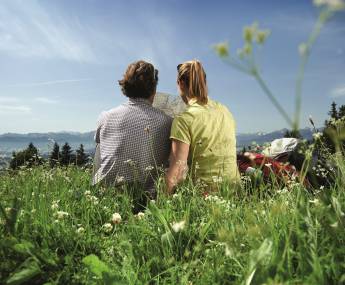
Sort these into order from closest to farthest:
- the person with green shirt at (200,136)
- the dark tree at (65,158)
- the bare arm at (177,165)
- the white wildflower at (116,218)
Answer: the white wildflower at (116,218), the bare arm at (177,165), the person with green shirt at (200,136), the dark tree at (65,158)

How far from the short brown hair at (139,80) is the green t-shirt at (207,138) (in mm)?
699

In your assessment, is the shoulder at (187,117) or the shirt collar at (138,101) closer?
the shoulder at (187,117)

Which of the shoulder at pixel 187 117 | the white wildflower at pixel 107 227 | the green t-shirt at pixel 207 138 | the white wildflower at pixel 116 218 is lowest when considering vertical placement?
the white wildflower at pixel 107 227

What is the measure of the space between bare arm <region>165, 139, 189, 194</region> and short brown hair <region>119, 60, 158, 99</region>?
1.01 m

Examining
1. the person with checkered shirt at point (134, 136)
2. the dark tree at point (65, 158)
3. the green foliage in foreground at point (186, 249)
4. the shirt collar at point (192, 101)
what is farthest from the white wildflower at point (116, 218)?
the dark tree at point (65, 158)

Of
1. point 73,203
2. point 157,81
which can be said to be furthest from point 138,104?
point 73,203

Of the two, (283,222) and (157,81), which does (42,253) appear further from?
(157,81)

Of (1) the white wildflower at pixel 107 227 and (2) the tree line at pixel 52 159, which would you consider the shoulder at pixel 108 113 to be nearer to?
(2) the tree line at pixel 52 159

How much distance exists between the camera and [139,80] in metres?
5.72

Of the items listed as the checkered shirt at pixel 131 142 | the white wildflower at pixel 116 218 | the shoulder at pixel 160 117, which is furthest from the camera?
the shoulder at pixel 160 117

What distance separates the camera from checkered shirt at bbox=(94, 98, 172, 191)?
18.2 feet

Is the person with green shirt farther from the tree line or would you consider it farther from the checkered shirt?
the tree line

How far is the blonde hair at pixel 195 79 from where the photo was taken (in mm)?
5344

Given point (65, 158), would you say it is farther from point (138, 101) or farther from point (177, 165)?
point (177, 165)
